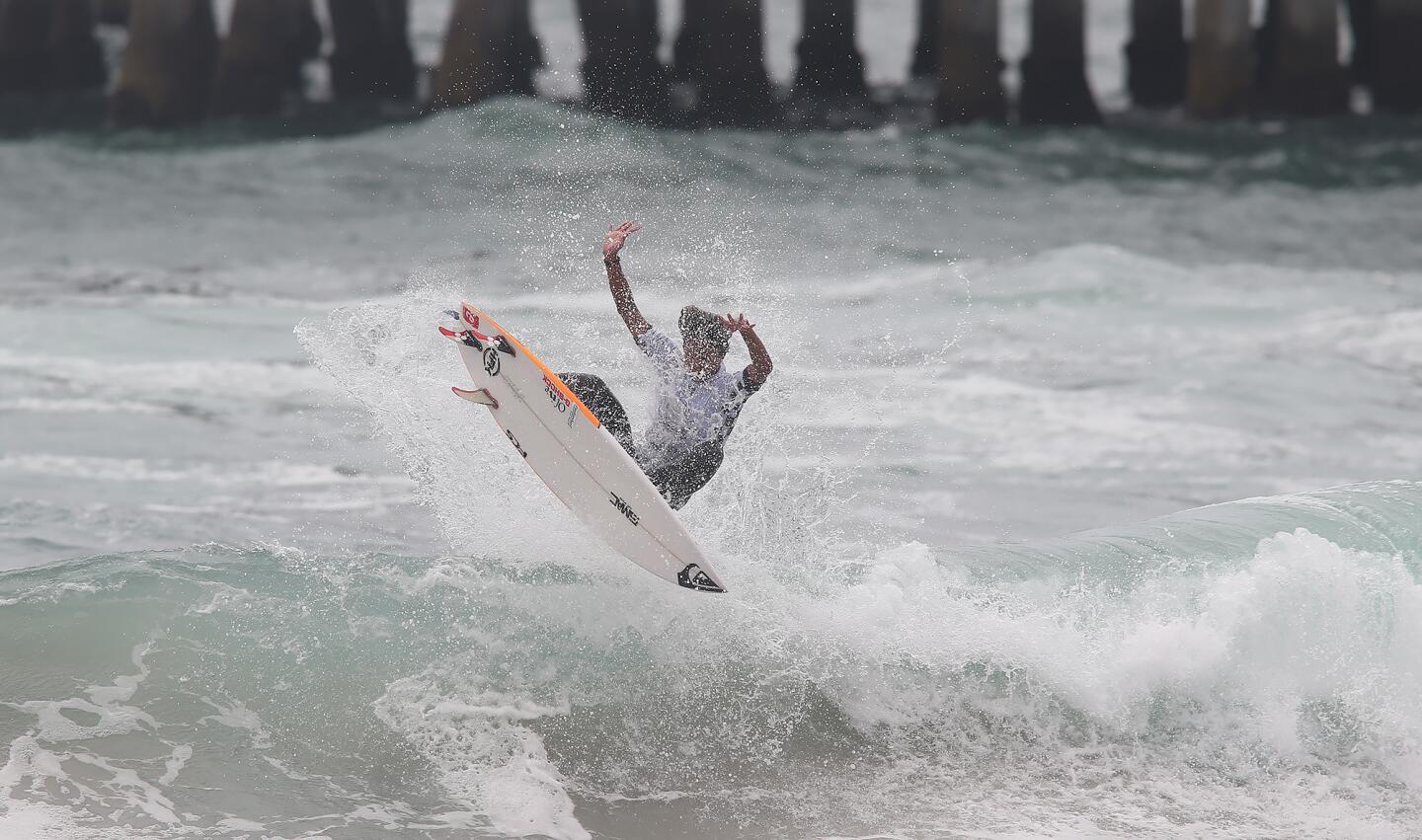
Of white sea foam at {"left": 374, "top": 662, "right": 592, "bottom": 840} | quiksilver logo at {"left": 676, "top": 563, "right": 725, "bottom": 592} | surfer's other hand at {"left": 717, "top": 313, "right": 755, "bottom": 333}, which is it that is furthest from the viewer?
quiksilver logo at {"left": 676, "top": 563, "right": 725, "bottom": 592}

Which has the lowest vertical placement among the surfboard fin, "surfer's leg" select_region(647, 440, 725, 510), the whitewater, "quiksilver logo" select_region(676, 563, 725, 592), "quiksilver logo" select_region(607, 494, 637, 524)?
the whitewater

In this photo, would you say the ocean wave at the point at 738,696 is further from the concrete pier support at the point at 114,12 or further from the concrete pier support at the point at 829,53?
the concrete pier support at the point at 114,12

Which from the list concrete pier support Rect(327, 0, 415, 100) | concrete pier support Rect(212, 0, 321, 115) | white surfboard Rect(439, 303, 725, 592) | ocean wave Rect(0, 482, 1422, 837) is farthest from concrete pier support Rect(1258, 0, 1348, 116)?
white surfboard Rect(439, 303, 725, 592)

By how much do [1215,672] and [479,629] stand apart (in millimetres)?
3597

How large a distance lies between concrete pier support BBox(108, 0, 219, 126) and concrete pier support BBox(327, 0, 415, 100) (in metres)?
2.30

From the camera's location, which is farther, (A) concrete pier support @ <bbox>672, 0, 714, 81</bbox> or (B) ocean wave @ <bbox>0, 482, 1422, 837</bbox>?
(A) concrete pier support @ <bbox>672, 0, 714, 81</bbox>

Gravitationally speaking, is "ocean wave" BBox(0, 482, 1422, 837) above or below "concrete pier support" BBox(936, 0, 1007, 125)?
below

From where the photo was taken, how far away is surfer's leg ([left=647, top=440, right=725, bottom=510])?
8.03 m

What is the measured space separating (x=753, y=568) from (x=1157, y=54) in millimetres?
20422

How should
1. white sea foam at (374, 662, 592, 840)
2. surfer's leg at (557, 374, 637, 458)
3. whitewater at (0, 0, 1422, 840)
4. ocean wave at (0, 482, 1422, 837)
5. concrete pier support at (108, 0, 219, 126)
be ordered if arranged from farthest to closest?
concrete pier support at (108, 0, 219, 126), surfer's leg at (557, 374, 637, 458), whitewater at (0, 0, 1422, 840), ocean wave at (0, 482, 1422, 837), white sea foam at (374, 662, 592, 840)

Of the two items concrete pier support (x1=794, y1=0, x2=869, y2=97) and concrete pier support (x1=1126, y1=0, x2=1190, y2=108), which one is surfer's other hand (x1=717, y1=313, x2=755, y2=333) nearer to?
concrete pier support (x1=794, y1=0, x2=869, y2=97)

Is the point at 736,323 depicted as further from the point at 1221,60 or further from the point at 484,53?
the point at 1221,60

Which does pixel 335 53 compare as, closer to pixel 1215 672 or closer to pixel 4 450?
pixel 4 450

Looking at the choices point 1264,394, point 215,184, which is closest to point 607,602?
point 1264,394
